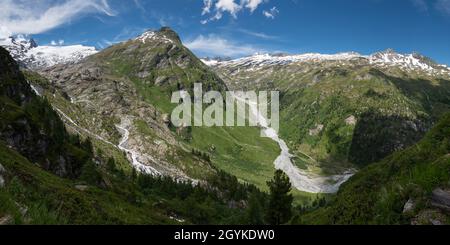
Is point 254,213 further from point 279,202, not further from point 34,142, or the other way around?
point 34,142

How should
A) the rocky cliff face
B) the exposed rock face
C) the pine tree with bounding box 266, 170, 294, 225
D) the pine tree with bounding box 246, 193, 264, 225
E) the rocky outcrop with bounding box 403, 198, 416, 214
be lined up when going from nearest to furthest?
the exposed rock face → the rocky outcrop with bounding box 403, 198, 416, 214 → the pine tree with bounding box 266, 170, 294, 225 → the pine tree with bounding box 246, 193, 264, 225 → the rocky cliff face

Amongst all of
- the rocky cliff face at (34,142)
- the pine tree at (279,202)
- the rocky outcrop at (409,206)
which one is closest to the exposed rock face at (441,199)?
the rocky outcrop at (409,206)

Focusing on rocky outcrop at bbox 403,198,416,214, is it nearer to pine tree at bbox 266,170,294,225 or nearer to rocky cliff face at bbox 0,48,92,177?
pine tree at bbox 266,170,294,225

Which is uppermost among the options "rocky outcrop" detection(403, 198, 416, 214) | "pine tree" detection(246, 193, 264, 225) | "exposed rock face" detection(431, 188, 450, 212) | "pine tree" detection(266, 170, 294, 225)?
"exposed rock face" detection(431, 188, 450, 212)

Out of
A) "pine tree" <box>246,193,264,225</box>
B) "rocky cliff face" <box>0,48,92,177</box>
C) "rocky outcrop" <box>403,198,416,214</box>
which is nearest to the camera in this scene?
"rocky outcrop" <box>403,198,416,214</box>

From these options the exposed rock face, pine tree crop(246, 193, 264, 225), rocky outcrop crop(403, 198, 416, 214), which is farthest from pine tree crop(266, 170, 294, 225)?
the exposed rock face

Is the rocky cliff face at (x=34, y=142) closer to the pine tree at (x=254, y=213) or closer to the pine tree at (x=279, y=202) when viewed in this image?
the pine tree at (x=254, y=213)

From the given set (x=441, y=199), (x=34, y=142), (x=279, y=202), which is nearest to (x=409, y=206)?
(x=441, y=199)
